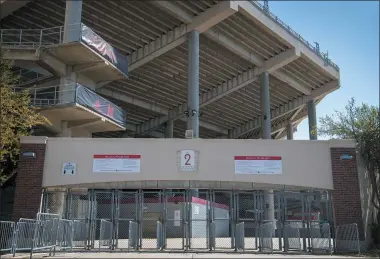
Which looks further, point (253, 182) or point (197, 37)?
point (197, 37)

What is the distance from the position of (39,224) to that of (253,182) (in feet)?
29.9

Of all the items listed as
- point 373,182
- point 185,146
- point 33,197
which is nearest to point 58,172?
point 33,197

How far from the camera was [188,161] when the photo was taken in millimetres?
18609

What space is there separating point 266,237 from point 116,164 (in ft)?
23.7

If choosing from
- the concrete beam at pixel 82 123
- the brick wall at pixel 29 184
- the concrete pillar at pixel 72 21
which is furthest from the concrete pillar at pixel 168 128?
the brick wall at pixel 29 184

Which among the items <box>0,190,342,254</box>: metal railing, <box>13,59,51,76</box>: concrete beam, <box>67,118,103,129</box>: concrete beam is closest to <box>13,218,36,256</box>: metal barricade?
<box>0,190,342,254</box>: metal railing

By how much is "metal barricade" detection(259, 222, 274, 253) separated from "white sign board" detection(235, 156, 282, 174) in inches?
94.6

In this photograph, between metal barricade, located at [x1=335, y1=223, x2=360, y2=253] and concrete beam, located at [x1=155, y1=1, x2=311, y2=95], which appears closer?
metal barricade, located at [x1=335, y1=223, x2=360, y2=253]

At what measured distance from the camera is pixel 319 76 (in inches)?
1716

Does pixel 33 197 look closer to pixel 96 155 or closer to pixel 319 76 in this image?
pixel 96 155

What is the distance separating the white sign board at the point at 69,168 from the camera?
728 inches

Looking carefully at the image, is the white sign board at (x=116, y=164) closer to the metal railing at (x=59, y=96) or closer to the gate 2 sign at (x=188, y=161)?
the gate 2 sign at (x=188, y=161)

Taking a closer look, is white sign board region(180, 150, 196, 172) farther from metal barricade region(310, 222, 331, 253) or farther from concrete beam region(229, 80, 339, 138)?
concrete beam region(229, 80, 339, 138)

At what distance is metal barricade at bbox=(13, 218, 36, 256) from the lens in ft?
45.6
